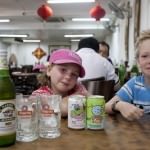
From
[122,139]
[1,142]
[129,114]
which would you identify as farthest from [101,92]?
[1,142]

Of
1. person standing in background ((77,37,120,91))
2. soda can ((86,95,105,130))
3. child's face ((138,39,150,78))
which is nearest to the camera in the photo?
soda can ((86,95,105,130))

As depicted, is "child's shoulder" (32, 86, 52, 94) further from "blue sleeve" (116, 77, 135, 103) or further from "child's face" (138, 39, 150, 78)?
"child's face" (138, 39, 150, 78)

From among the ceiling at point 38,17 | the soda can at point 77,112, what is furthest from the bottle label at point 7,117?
the ceiling at point 38,17

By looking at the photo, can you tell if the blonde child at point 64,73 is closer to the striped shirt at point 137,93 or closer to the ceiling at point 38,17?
the striped shirt at point 137,93

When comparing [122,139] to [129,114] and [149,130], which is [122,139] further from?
[129,114]

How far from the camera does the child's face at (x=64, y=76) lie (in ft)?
4.58

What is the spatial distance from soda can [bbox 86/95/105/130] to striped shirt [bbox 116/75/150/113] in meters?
0.71

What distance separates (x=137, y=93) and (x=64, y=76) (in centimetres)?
58

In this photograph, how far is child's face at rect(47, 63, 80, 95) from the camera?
4.58 ft

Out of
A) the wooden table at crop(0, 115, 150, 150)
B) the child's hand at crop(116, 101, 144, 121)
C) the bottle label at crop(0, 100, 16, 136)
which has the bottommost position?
the wooden table at crop(0, 115, 150, 150)

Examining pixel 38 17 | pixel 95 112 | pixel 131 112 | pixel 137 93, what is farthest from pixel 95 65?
pixel 38 17

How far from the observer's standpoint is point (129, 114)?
1282 mm

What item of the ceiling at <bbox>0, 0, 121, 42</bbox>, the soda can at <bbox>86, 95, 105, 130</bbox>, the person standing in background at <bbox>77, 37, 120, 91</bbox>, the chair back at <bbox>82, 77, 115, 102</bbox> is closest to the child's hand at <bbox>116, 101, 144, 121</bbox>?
the soda can at <bbox>86, 95, 105, 130</bbox>

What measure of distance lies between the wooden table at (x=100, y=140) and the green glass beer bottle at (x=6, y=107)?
0.03 m
